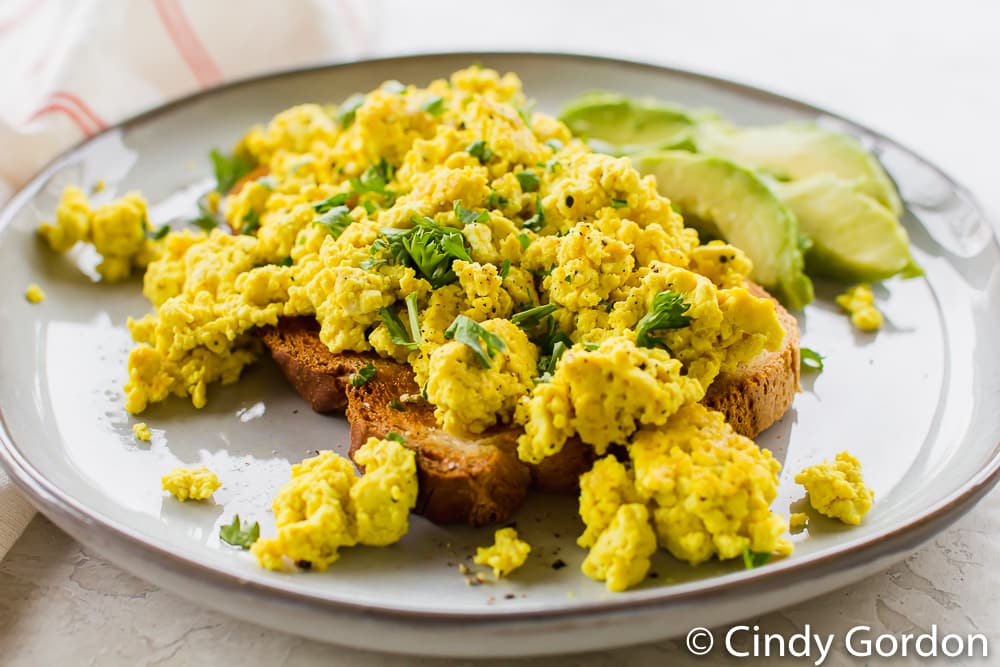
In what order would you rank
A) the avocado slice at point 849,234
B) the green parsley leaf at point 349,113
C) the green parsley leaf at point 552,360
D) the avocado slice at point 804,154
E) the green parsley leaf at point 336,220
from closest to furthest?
the green parsley leaf at point 552,360, the green parsley leaf at point 336,220, the avocado slice at point 849,234, the green parsley leaf at point 349,113, the avocado slice at point 804,154

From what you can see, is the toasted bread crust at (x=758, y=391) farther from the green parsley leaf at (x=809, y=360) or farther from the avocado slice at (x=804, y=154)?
the avocado slice at (x=804, y=154)

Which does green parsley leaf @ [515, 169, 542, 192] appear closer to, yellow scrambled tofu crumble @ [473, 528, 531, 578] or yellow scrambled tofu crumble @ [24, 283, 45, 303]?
yellow scrambled tofu crumble @ [473, 528, 531, 578]

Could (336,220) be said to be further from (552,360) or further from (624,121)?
(624,121)

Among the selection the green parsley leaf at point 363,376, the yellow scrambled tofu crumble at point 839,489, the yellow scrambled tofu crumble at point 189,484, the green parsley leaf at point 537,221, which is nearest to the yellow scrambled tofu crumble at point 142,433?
the yellow scrambled tofu crumble at point 189,484

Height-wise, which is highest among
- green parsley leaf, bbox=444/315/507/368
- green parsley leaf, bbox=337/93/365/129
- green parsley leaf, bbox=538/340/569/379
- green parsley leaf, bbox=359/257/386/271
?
green parsley leaf, bbox=444/315/507/368

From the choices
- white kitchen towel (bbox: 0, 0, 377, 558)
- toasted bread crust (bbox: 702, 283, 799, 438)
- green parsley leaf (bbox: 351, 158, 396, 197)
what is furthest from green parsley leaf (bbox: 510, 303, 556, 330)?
white kitchen towel (bbox: 0, 0, 377, 558)

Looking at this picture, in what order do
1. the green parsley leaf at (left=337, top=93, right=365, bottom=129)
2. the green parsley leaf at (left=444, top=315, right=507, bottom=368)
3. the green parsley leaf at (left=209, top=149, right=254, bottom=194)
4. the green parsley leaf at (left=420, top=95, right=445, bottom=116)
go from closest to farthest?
the green parsley leaf at (left=444, top=315, right=507, bottom=368)
the green parsley leaf at (left=420, top=95, right=445, bottom=116)
the green parsley leaf at (left=337, top=93, right=365, bottom=129)
the green parsley leaf at (left=209, top=149, right=254, bottom=194)

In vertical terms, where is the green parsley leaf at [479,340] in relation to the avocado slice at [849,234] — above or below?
above
